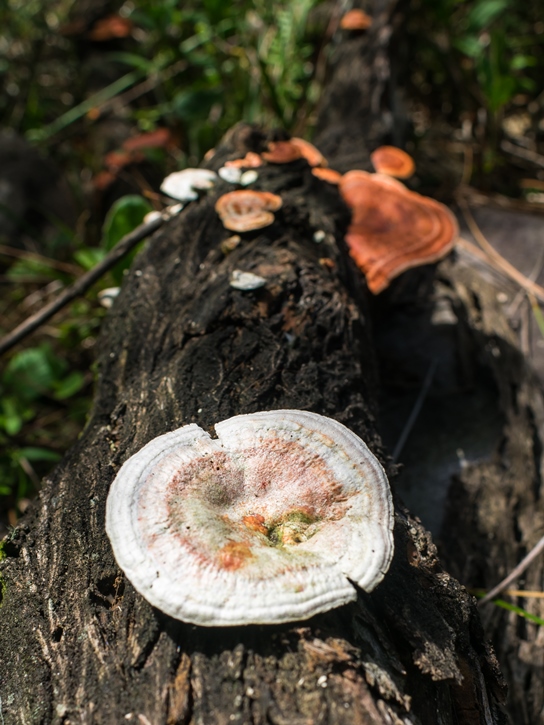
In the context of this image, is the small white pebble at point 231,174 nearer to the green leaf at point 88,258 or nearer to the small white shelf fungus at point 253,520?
the green leaf at point 88,258

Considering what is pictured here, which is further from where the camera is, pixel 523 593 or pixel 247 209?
pixel 247 209

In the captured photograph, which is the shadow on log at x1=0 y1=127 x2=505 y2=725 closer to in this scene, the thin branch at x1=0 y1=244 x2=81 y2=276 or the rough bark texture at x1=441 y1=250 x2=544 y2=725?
the rough bark texture at x1=441 y1=250 x2=544 y2=725

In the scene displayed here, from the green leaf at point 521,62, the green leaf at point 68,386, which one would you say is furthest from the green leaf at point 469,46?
the green leaf at point 68,386

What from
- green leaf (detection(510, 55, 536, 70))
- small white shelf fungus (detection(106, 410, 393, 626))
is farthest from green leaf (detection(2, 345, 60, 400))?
green leaf (detection(510, 55, 536, 70))

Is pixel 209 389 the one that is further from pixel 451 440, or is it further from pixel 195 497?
pixel 451 440

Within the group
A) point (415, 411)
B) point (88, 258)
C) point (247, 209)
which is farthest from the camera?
point (88, 258)

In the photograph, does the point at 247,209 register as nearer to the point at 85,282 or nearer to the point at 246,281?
the point at 246,281

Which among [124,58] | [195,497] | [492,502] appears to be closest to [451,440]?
[492,502]

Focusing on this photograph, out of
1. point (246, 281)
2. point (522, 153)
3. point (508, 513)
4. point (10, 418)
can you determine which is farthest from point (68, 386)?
point (522, 153)
